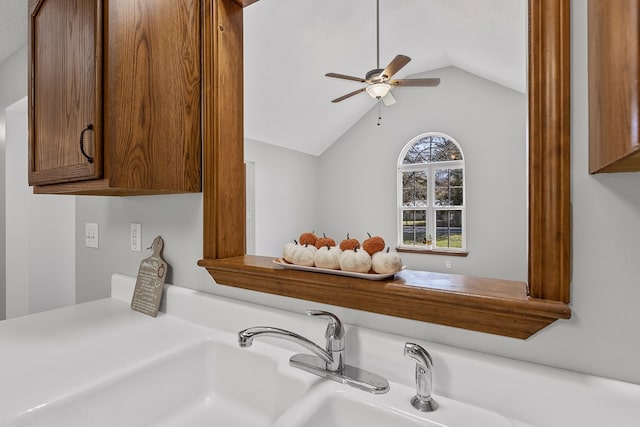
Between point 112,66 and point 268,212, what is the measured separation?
4.09 m

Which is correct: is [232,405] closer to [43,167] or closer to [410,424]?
[410,424]

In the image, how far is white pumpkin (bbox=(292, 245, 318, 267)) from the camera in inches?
35.1

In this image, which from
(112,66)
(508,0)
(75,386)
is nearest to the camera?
(75,386)

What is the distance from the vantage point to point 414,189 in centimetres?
534

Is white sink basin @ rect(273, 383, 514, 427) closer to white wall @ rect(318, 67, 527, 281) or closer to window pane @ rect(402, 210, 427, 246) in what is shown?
white wall @ rect(318, 67, 527, 281)

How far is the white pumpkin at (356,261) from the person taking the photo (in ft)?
2.62

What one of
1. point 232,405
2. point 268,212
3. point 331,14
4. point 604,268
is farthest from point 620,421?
point 268,212

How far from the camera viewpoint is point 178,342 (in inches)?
38.0

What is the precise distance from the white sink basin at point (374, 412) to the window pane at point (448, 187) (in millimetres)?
4740

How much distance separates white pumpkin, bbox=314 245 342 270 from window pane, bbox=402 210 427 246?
4.64 metres

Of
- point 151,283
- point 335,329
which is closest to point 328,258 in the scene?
point 335,329

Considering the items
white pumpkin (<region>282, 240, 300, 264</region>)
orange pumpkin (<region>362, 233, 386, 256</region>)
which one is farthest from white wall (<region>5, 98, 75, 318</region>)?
orange pumpkin (<region>362, 233, 386, 256</region>)

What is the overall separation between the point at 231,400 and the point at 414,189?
485cm

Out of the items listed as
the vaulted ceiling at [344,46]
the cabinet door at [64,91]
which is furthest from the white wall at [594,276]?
the vaulted ceiling at [344,46]
